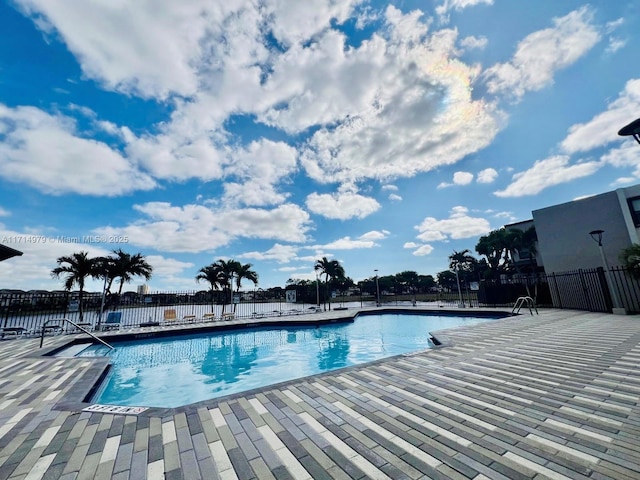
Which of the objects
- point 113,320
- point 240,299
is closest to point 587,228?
point 240,299

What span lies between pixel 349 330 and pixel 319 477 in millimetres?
13865

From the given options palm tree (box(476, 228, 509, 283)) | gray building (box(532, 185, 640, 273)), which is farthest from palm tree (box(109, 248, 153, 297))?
palm tree (box(476, 228, 509, 283))

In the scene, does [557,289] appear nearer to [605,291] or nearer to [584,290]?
[584,290]

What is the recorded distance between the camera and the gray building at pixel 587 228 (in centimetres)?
1422

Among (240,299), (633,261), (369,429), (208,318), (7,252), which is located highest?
(7,252)

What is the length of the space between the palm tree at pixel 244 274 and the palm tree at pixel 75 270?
10.6 m

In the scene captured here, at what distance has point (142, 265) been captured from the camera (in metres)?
19.2

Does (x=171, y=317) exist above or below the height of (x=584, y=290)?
below

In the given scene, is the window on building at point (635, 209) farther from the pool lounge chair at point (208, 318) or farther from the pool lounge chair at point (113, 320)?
the pool lounge chair at point (113, 320)

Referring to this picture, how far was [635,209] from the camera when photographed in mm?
14117

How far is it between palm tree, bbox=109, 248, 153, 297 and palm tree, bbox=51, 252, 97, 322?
1.50m

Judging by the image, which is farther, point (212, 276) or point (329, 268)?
point (329, 268)

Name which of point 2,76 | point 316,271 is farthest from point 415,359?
point 316,271

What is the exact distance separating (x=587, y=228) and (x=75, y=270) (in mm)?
31154
